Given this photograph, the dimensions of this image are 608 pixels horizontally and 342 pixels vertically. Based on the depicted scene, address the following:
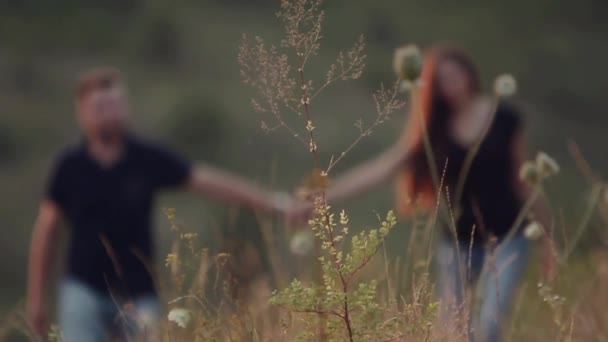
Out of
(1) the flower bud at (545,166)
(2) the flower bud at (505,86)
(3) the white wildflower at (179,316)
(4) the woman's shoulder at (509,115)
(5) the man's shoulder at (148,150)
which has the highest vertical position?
(5) the man's shoulder at (148,150)

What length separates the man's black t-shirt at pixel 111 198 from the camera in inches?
193

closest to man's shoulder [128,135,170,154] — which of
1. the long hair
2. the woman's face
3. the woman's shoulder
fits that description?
the long hair

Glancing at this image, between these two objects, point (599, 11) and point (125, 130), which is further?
point (599, 11)

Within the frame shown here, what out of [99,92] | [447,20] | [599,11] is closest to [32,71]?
[447,20]

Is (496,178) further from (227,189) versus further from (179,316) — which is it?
(179,316)

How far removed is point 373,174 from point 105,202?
104 cm

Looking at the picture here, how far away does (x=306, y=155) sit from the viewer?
40.4 m

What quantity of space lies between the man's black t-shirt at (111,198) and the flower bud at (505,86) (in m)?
2.11

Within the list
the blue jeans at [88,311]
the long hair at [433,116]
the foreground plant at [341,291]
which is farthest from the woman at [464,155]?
the foreground plant at [341,291]

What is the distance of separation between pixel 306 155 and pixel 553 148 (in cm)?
1167

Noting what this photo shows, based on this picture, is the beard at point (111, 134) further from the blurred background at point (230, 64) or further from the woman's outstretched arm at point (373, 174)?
the blurred background at point (230, 64)

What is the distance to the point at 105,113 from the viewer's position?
5.17m

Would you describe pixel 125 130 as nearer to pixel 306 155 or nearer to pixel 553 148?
pixel 306 155

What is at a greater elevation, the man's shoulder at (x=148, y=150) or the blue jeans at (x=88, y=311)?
the man's shoulder at (x=148, y=150)
